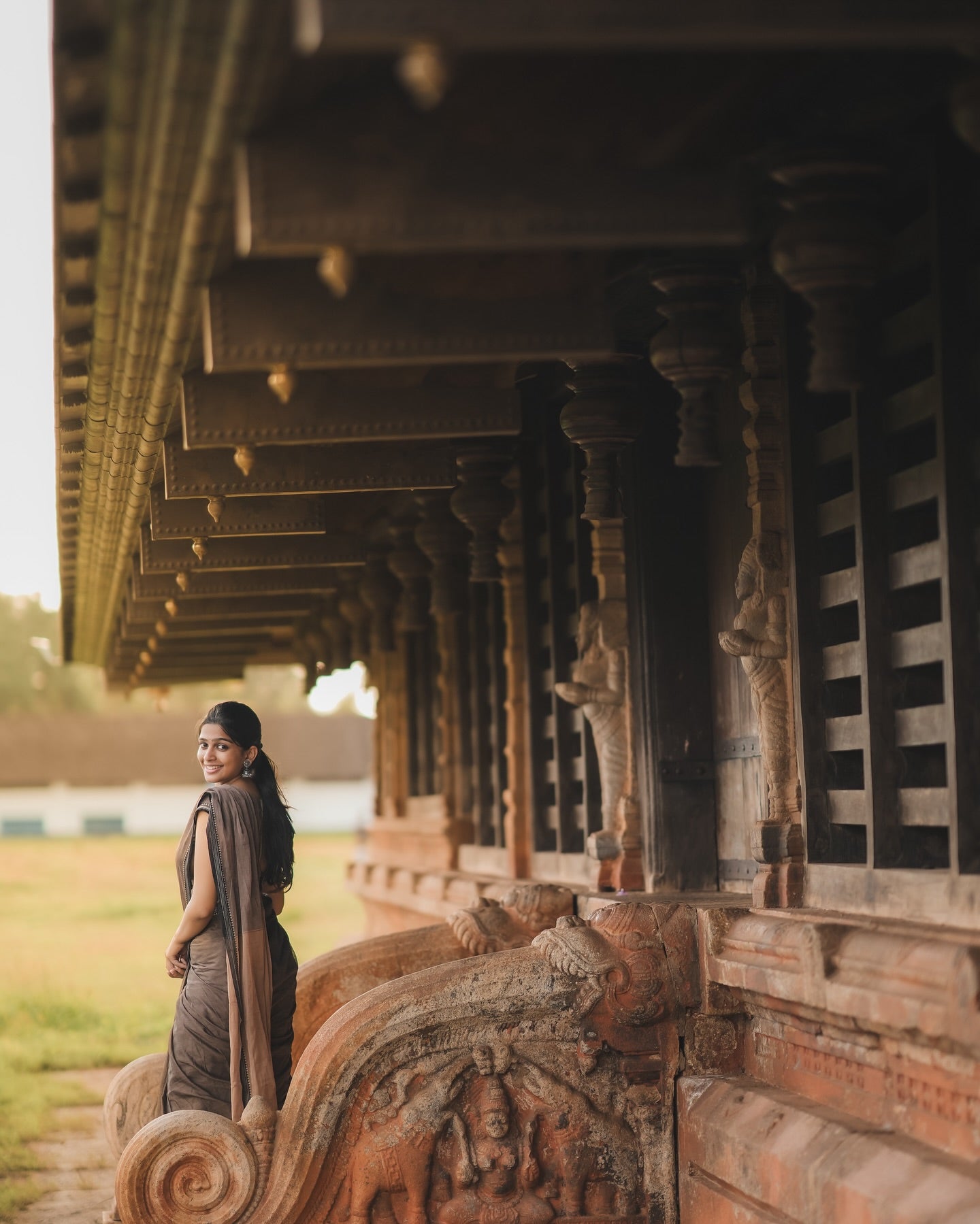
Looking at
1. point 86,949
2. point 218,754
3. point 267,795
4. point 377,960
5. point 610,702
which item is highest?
point 610,702

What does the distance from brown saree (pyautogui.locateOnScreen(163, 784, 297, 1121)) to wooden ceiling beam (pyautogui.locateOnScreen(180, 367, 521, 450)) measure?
4.59ft

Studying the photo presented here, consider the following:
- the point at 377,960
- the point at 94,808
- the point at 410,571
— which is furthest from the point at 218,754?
the point at 94,808

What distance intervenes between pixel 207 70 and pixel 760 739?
2994 mm

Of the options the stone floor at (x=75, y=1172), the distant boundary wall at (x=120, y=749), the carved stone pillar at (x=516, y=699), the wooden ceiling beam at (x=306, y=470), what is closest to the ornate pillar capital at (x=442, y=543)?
the carved stone pillar at (x=516, y=699)

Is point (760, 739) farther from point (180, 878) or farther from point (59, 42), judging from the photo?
point (59, 42)

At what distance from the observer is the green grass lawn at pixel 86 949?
11922 mm

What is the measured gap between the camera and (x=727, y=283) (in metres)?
4.54

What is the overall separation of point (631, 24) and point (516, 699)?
643 cm

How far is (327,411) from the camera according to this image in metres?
5.22

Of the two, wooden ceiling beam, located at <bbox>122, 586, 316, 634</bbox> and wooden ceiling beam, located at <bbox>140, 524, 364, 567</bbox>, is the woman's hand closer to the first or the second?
wooden ceiling beam, located at <bbox>140, 524, 364, 567</bbox>

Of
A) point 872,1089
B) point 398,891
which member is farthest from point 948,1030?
point 398,891

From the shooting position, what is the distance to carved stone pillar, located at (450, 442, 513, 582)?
673 centimetres

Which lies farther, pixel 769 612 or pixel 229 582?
pixel 229 582

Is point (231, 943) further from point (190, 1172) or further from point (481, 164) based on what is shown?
point (481, 164)
